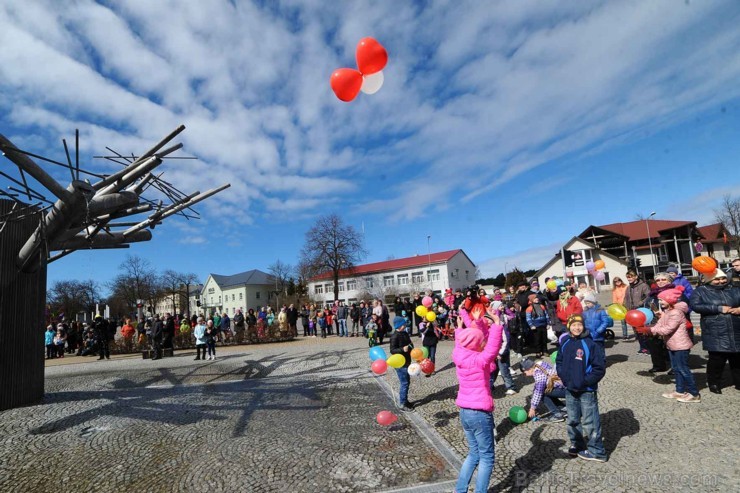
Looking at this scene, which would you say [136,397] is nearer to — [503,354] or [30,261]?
[30,261]

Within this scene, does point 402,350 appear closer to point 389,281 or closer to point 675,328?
point 675,328

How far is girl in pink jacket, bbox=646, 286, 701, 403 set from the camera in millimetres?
5730

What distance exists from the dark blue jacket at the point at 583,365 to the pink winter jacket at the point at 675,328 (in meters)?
2.55

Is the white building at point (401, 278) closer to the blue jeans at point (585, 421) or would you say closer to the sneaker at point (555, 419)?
the sneaker at point (555, 419)

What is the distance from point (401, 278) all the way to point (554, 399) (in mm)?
55011

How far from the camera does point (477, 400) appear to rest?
3596mm

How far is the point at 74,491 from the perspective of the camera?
4172mm

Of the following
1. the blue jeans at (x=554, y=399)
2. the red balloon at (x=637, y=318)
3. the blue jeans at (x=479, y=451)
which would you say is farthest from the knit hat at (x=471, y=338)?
the red balloon at (x=637, y=318)

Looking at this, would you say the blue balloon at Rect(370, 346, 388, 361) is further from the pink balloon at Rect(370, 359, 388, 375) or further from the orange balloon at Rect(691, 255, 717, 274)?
the orange balloon at Rect(691, 255, 717, 274)

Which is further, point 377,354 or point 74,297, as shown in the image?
point 74,297

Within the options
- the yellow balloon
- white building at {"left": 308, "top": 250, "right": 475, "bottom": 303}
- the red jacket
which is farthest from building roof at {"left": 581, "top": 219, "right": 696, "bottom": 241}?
the yellow balloon

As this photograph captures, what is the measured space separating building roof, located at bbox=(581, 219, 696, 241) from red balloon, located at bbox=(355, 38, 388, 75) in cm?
4913

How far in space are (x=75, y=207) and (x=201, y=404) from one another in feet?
13.8

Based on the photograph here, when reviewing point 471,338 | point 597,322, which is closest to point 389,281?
point 597,322
